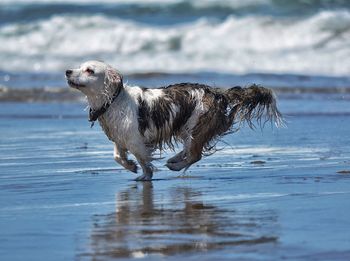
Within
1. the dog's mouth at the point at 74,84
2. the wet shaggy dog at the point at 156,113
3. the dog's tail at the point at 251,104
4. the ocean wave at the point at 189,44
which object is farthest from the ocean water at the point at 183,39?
the dog's mouth at the point at 74,84

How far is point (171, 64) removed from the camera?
961 inches

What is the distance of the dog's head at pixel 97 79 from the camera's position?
9.06 m

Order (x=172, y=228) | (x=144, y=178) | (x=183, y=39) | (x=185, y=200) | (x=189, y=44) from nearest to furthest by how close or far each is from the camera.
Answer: (x=172, y=228) < (x=185, y=200) < (x=144, y=178) < (x=189, y=44) < (x=183, y=39)

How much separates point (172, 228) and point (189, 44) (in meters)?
19.7

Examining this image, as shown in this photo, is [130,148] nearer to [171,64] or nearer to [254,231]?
[254,231]

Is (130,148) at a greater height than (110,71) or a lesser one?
lesser

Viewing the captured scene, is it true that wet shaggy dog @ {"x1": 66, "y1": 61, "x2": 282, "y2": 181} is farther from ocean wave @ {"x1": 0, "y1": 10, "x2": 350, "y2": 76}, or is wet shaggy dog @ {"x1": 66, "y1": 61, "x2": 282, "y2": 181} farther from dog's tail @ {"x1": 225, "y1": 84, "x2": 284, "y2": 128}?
ocean wave @ {"x1": 0, "y1": 10, "x2": 350, "y2": 76}

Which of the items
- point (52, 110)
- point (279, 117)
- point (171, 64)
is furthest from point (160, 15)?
point (279, 117)

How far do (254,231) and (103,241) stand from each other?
0.94m

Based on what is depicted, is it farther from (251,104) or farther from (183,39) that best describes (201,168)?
(183,39)

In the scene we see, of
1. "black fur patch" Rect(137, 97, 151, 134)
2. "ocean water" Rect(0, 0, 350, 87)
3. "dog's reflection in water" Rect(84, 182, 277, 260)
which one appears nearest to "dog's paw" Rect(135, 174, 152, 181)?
"black fur patch" Rect(137, 97, 151, 134)

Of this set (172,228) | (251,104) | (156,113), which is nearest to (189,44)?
(251,104)

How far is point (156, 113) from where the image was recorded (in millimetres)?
9211

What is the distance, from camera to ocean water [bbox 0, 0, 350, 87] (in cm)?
2248
